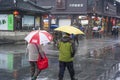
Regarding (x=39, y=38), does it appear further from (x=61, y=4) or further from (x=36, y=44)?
(x=61, y=4)

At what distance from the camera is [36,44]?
10945mm

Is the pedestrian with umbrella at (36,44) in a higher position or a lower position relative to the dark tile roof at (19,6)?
lower

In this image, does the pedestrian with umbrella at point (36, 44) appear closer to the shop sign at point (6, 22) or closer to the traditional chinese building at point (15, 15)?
the traditional chinese building at point (15, 15)

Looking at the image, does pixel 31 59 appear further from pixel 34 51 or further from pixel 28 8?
pixel 28 8

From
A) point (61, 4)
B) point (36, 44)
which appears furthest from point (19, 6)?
point (36, 44)

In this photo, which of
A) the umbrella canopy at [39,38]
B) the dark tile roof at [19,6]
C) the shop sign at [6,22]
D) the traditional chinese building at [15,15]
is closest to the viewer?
the umbrella canopy at [39,38]

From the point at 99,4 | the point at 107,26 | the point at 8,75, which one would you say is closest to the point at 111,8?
the point at 107,26

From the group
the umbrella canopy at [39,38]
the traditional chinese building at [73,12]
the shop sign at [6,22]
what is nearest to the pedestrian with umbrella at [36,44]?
the umbrella canopy at [39,38]

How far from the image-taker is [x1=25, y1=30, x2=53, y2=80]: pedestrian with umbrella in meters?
10.7

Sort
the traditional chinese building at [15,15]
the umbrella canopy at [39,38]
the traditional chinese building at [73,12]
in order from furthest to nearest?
the traditional chinese building at [73,12] → the traditional chinese building at [15,15] → the umbrella canopy at [39,38]

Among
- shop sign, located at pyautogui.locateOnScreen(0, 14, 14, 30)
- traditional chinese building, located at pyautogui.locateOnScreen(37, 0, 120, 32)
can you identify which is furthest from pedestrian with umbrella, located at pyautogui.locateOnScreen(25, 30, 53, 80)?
traditional chinese building, located at pyautogui.locateOnScreen(37, 0, 120, 32)

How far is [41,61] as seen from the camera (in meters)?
10.9

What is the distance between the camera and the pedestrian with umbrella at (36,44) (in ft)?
35.0

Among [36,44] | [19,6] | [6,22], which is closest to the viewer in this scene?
[36,44]
